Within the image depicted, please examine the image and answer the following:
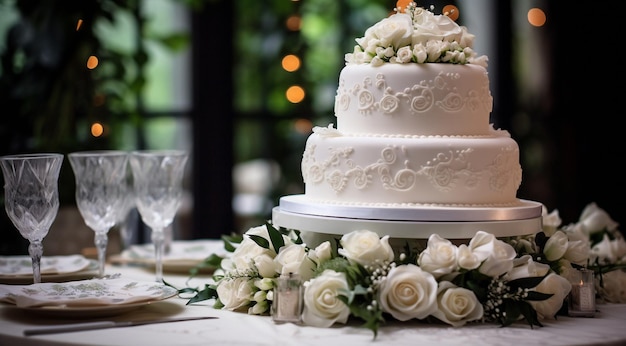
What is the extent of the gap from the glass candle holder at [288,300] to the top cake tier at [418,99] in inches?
23.5

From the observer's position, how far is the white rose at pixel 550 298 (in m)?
2.46

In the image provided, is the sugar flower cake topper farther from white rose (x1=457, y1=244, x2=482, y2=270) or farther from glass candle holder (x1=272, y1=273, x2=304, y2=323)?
glass candle holder (x1=272, y1=273, x2=304, y2=323)

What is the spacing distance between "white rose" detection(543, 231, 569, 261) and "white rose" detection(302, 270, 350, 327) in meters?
0.70

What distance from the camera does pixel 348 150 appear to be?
2.66 meters

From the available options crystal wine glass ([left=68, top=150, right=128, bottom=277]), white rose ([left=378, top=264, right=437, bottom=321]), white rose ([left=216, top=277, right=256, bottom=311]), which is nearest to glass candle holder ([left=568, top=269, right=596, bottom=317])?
white rose ([left=378, top=264, right=437, bottom=321])

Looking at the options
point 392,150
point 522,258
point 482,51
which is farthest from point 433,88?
point 482,51

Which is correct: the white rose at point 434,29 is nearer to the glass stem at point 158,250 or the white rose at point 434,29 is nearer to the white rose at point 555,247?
the white rose at point 555,247

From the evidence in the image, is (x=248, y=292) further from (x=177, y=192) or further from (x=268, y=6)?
(x=268, y=6)

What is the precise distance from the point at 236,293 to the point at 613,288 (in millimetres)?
1177

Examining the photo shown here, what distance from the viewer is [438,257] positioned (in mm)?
2377

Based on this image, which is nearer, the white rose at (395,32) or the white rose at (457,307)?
the white rose at (457,307)

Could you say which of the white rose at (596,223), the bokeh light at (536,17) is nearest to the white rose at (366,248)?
the white rose at (596,223)

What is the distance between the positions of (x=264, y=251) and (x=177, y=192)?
0.67 metres

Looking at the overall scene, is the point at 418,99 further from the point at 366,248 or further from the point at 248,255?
the point at 248,255
